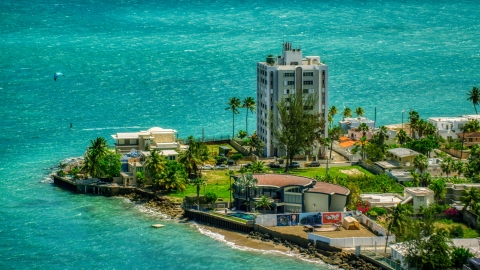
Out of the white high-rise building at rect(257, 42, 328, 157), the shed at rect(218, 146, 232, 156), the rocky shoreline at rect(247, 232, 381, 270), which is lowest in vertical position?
the rocky shoreline at rect(247, 232, 381, 270)

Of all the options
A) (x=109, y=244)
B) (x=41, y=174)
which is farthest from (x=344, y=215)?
(x=41, y=174)

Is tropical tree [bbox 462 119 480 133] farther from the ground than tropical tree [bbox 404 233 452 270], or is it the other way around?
tropical tree [bbox 462 119 480 133]

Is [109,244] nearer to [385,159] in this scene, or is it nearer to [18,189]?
[18,189]

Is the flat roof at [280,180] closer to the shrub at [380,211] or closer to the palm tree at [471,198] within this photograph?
the shrub at [380,211]

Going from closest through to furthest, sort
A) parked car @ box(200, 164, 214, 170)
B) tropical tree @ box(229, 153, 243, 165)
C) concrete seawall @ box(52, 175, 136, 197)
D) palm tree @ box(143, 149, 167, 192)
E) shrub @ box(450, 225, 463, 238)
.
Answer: shrub @ box(450, 225, 463, 238) → palm tree @ box(143, 149, 167, 192) → concrete seawall @ box(52, 175, 136, 197) → parked car @ box(200, 164, 214, 170) → tropical tree @ box(229, 153, 243, 165)

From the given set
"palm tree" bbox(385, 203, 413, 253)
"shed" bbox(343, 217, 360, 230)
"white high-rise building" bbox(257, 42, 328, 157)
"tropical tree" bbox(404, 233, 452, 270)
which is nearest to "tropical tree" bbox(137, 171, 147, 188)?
"white high-rise building" bbox(257, 42, 328, 157)

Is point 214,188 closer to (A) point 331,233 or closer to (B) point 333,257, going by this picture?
(A) point 331,233

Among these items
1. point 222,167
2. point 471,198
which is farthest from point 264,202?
point 222,167

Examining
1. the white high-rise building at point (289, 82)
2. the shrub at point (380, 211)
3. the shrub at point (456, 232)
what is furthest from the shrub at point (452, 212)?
the white high-rise building at point (289, 82)

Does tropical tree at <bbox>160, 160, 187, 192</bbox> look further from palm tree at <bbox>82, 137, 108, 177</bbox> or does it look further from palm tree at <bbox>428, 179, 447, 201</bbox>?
palm tree at <bbox>428, 179, 447, 201</bbox>
